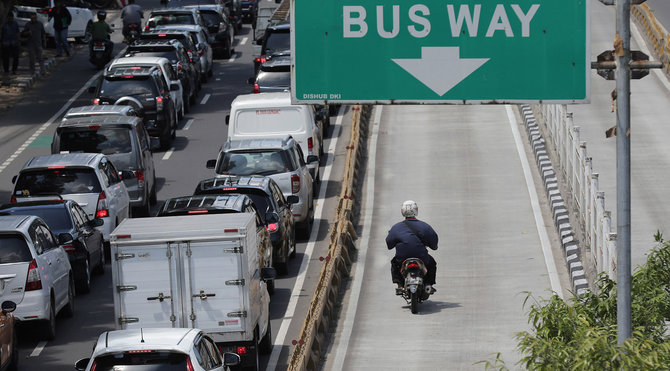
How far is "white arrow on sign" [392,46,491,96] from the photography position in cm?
1009

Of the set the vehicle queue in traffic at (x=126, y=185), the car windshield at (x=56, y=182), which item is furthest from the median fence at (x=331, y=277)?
the car windshield at (x=56, y=182)

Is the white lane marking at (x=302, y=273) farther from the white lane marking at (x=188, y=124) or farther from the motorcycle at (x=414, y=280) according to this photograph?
the white lane marking at (x=188, y=124)

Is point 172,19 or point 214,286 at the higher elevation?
point 172,19

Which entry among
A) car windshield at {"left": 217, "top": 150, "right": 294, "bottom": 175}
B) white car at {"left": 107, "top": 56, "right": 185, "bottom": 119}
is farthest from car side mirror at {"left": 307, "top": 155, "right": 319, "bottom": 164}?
white car at {"left": 107, "top": 56, "right": 185, "bottom": 119}

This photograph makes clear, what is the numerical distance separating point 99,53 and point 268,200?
2403 cm

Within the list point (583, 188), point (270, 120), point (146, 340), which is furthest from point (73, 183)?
point (146, 340)

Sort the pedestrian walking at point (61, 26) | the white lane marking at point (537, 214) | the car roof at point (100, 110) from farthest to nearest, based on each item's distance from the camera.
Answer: the pedestrian walking at point (61, 26) < the car roof at point (100, 110) < the white lane marking at point (537, 214)

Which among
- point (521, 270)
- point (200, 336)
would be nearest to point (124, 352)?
point (200, 336)

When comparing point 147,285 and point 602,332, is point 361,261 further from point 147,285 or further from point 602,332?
point 602,332

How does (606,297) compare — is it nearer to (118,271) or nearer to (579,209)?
(118,271)

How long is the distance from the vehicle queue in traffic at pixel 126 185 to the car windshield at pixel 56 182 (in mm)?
17

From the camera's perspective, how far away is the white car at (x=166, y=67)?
111 ft

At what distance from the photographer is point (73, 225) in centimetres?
2128

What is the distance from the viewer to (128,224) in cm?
1661
